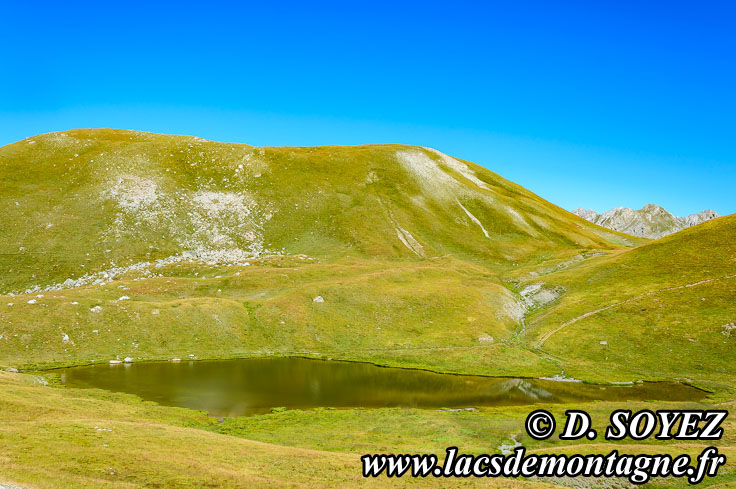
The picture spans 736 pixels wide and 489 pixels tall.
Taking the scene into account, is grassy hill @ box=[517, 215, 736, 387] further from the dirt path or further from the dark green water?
the dark green water

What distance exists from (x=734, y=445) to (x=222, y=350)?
64661 millimetres

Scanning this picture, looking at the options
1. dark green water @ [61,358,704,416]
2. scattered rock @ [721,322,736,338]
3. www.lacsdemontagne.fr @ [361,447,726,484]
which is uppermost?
scattered rock @ [721,322,736,338]

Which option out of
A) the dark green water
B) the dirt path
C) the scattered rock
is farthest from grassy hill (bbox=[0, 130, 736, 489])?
the dark green water

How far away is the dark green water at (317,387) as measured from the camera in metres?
49.7

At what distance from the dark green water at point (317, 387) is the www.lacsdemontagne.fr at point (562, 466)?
21.0m

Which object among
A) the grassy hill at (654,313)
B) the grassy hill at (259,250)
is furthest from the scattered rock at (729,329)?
the grassy hill at (259,250)

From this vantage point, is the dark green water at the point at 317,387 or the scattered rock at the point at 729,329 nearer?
the dark green water at the point at 317,387

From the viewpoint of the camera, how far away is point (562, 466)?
96.9 feet

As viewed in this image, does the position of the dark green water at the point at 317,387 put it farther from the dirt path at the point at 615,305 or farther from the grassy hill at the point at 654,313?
the dirt path at the point at 615,305

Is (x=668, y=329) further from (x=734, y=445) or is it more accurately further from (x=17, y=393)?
Answer: (x=17, y=393)

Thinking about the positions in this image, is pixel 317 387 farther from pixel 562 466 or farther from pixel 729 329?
pixel 729 329

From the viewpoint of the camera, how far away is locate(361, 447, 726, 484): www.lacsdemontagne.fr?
2817cm

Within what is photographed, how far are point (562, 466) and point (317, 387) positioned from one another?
33056 millimetres

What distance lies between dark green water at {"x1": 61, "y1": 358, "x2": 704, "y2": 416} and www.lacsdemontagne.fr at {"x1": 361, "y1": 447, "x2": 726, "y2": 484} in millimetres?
21046
